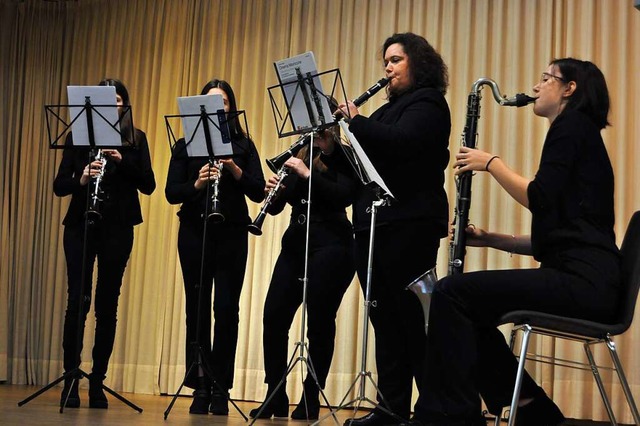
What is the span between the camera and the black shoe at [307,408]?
4.18 metres

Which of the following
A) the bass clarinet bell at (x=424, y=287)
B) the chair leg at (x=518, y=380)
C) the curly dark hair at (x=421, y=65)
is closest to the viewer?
the chair leg at (x=518, y=380)

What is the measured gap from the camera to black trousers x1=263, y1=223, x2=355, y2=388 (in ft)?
13.5

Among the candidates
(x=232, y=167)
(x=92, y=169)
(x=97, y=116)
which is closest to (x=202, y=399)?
(x=232, y=167)

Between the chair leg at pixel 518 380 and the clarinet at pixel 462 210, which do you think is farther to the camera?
the clarinet at pixel 462 210

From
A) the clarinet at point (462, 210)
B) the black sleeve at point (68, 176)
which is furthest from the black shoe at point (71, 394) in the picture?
the clarinet at point (462, 210)

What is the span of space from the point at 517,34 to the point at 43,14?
3806 millimetres

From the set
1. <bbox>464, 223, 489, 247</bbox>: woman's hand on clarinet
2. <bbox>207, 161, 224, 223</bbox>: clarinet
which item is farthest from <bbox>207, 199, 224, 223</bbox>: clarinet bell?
<bbox>464, 223, 489, 247</bbox>: woman's hand on clarinet

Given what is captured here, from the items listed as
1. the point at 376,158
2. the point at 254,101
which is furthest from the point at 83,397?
the point at 376,158

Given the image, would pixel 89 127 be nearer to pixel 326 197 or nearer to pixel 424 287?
pixel 326 197

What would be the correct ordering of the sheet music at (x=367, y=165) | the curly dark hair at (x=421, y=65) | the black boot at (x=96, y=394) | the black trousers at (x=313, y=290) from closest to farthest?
the sheet music at (x=367, y=165), the curly dark hair at (x=421, y=65), the black trousers at (x=313, y=290), the black boot at (x=96, y=394)

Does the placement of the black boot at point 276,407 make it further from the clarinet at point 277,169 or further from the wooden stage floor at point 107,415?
the clarinet at point 277,169

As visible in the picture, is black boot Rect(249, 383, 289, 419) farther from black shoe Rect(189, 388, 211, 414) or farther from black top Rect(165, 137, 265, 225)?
black top Rect(165, 137, 265, 225)

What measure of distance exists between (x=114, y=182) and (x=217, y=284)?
788 millimetres

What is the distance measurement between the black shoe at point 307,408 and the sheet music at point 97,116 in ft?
5.15
